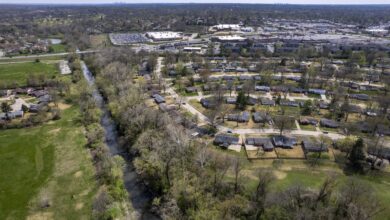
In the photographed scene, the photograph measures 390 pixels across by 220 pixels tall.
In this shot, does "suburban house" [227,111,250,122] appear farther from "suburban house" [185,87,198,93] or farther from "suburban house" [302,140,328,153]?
"suburban house" [185,87,198,93]

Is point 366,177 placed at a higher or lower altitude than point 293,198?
lower

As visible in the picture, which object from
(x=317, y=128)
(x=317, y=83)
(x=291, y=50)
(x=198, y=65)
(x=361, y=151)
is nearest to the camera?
(x=361, y=151)

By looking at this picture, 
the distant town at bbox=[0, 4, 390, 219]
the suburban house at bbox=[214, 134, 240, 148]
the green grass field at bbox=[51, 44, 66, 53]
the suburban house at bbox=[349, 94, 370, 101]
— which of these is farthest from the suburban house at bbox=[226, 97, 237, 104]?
the green grass field at bbox=[51, 44, 66, 53]

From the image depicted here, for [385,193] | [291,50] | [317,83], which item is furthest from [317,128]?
[291,50]

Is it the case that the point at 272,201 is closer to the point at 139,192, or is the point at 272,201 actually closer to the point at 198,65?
the point at 139,192

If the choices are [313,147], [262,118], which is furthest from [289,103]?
[313,147]

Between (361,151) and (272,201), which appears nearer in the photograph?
(272,201)

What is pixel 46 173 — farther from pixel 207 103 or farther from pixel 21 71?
pixel 21 71
